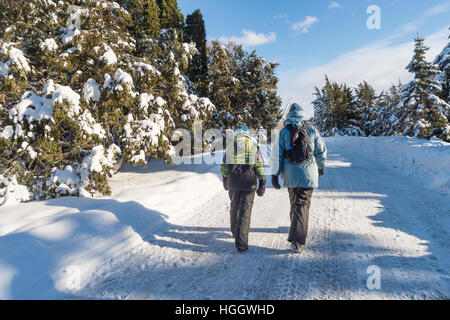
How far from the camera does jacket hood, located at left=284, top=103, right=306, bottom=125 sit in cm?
359

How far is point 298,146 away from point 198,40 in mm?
15611

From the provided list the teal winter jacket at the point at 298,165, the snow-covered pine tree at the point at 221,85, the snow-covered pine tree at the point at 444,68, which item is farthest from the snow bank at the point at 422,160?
the snow-covered pine tree at the point at 444,68

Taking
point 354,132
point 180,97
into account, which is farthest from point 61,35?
point 354,132

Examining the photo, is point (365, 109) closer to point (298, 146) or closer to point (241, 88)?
point (241, 88)

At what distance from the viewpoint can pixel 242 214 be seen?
3.66m

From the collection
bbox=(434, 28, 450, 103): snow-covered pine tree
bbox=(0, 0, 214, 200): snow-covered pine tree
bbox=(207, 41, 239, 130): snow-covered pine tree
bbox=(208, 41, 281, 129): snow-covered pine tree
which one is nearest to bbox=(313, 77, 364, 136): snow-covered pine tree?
bbox=(434, 28, 450, 103): snow-covered pine tree

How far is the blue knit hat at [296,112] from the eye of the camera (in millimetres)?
3594

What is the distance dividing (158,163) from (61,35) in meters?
8.70

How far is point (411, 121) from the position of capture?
64.9 feet

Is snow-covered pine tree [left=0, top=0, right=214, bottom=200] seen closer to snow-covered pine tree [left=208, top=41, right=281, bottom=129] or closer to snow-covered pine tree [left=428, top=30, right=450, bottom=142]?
snow-covered pine tree [left=208, top=41, right=281, bottom=129]

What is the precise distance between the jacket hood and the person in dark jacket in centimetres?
68

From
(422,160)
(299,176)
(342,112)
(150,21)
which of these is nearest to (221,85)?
(150,21)

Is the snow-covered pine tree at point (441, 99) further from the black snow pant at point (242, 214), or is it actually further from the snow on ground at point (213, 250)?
the black snow pant at point (242, 214)
